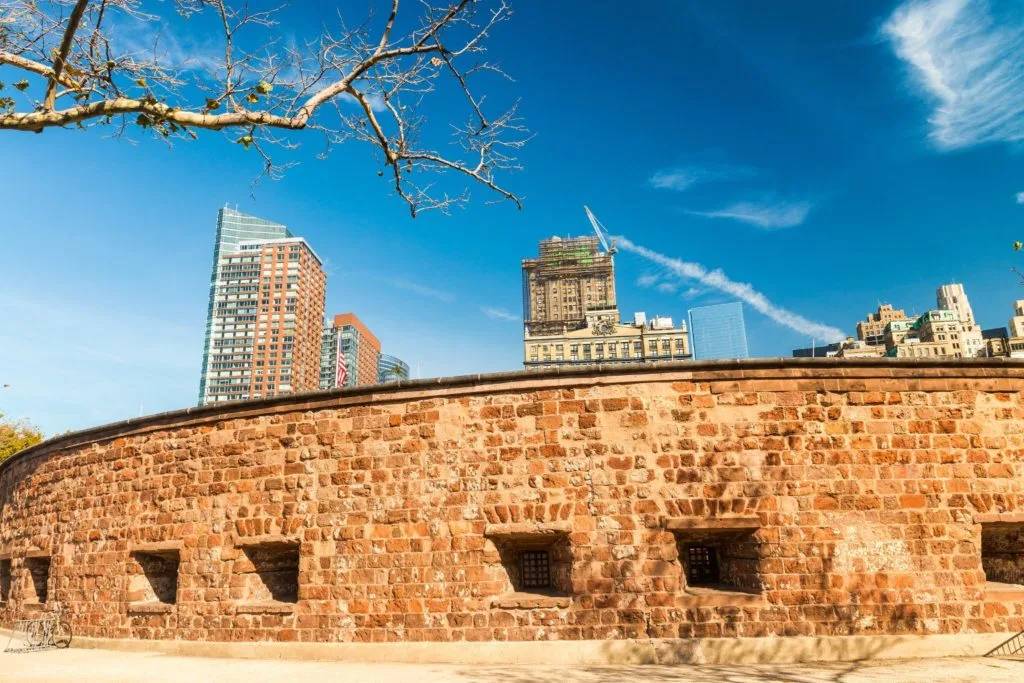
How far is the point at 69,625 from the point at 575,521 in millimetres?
8632

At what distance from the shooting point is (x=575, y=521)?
749cm

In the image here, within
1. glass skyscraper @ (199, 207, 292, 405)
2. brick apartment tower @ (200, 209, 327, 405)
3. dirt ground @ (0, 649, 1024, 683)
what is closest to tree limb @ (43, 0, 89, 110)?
dirt ground @ (0, 649, 1024, 683)

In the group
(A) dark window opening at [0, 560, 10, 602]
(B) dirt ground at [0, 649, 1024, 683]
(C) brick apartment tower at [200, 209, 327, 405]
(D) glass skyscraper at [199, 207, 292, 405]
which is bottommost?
(B) dirt ground at [0, 649, 1024, 683]

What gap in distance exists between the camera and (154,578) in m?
9.50

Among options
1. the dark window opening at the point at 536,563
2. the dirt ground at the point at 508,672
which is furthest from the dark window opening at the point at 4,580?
the dark window opening at the point at 536,563

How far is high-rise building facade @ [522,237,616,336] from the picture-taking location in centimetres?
14325

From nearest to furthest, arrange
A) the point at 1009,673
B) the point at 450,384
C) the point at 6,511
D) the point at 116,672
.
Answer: the point at 1009,673, the point at 116,672, the point at 450,384, the point at 6,511

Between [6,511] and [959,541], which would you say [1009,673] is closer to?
[959,541]

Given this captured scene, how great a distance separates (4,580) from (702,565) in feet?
45.7

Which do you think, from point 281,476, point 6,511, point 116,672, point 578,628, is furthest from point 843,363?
point 6,511

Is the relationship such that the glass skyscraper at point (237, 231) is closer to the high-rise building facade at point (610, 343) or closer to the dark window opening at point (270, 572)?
the high-rise building facade at point (610, 343)

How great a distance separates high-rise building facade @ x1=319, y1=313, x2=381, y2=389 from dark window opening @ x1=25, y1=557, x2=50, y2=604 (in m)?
140

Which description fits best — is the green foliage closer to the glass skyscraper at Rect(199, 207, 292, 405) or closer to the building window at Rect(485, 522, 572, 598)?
the building window at Rect(485, 522, 572, 598)

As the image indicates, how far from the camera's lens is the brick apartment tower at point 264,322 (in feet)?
439
